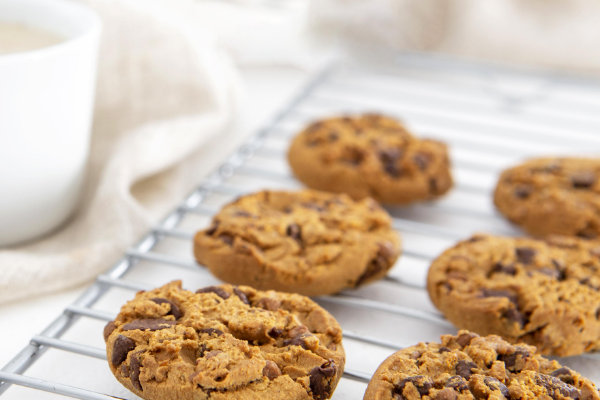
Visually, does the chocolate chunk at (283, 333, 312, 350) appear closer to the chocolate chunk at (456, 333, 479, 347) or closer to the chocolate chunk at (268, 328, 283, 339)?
the chocolate chunk at (268, 328, 283, 339)

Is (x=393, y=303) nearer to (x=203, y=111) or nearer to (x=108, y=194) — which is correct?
(x=108, y=194)

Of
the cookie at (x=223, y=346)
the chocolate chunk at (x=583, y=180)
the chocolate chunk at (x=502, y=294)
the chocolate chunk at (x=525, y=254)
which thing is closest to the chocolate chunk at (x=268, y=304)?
the cookie at (x=223, y=346)

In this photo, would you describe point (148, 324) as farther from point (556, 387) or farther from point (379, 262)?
point (556, 387)

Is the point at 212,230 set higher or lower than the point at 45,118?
lower

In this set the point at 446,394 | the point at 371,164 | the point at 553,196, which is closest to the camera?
the point at 446,394

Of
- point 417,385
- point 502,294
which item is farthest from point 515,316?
point 417,385

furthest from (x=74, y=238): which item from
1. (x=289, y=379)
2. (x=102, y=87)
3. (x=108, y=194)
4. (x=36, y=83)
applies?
(x=289, y=379)
